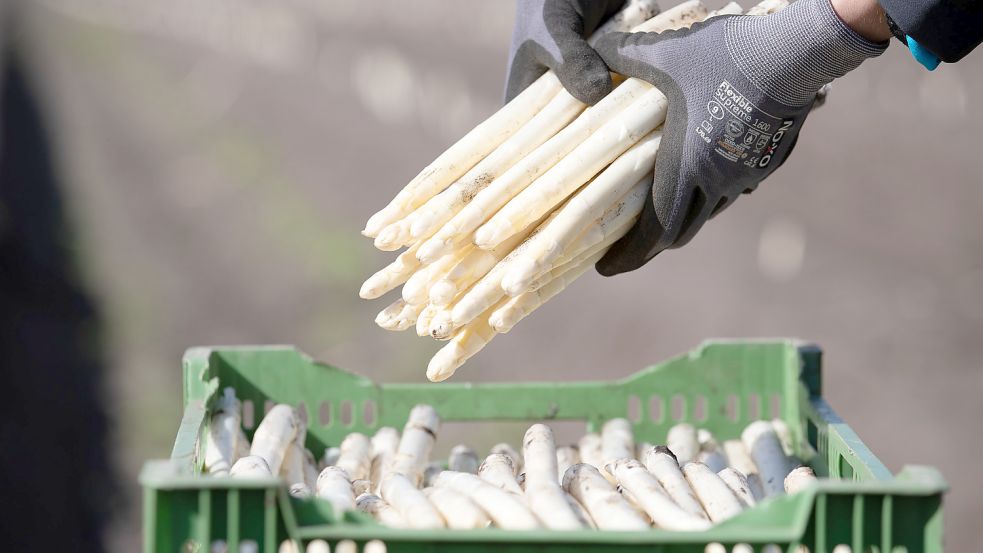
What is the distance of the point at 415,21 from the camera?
4.45 metres

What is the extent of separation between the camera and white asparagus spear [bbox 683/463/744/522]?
1.51 metres

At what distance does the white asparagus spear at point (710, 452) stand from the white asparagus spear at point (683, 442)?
16 millimetres

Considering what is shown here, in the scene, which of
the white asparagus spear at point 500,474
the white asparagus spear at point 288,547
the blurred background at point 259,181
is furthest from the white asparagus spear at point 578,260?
the blurred background at point 259,181

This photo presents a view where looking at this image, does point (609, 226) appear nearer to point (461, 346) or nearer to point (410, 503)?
point (461, 346)

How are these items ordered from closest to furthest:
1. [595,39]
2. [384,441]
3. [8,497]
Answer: [595,39] → [384,441] → [8,497]

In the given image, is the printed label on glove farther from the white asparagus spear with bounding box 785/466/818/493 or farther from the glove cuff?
the white asparagus spear with bounding box 785/466/818/493

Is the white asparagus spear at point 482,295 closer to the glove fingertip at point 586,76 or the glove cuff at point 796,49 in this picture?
the glove fingertip at point 586,76

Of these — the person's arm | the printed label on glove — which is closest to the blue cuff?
the person's arm

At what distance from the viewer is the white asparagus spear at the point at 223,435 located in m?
1.88

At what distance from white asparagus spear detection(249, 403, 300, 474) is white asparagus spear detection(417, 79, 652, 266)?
19.8 inches

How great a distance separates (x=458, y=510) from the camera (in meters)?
1.40

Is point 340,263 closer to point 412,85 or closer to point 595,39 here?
point 412,85

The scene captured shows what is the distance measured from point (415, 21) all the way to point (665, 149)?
2896 millimetres

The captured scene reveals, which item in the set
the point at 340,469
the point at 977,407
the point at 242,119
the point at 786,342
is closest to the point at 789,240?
the point at 977,407
